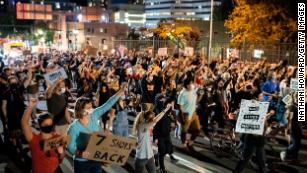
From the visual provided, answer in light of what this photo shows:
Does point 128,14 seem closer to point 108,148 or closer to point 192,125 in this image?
point 192,125

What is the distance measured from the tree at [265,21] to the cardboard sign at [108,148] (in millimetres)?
28368

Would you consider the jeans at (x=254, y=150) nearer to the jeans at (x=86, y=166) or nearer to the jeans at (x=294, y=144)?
the jeans at (x=294, y=144)

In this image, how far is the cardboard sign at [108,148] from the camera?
5.84 meters

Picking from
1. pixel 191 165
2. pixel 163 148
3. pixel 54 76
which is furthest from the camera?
pixel 54 76

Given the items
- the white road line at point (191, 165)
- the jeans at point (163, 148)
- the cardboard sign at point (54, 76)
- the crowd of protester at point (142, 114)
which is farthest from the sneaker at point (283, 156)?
the cardboard sign at point (54, 76)

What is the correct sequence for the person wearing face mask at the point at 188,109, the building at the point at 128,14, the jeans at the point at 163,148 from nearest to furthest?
the jeans at the point at 163,148 < the person wearing face mask at the point at 188,109 < the building at the point at 128,14

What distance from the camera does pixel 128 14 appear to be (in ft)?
452

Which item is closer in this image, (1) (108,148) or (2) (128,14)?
(1) (108,148)

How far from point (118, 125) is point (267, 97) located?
513 cm

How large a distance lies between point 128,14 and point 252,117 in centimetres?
13121

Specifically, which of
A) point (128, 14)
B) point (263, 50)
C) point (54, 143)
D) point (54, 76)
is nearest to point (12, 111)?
point (54, 76)

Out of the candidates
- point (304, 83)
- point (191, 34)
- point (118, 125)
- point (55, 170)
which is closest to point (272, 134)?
point (304, 83)

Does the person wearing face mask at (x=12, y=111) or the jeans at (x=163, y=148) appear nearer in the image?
the jeans at (x=163, y=148)

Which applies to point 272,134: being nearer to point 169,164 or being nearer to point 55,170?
point 169,164
